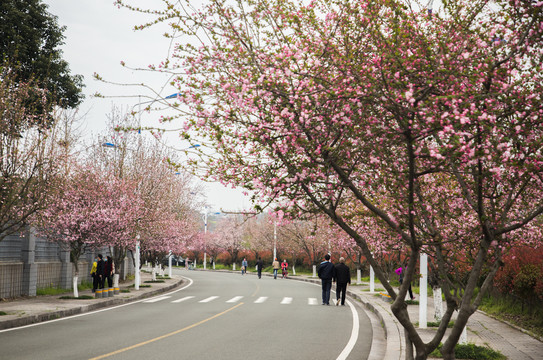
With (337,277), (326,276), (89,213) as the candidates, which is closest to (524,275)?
(337,277)

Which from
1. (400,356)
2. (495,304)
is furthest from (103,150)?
(400,356)

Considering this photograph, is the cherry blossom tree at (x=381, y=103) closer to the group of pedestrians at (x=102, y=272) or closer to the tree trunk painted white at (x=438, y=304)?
the tree trunk painted white at (x=438, y=304)

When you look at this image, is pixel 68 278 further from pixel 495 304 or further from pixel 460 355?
pixel 460 355

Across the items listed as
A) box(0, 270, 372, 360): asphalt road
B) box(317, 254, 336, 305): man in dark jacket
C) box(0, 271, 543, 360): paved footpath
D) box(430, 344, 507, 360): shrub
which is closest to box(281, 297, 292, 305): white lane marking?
box(317, 254, 336, 305): man in dark jacket

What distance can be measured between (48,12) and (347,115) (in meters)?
29.5

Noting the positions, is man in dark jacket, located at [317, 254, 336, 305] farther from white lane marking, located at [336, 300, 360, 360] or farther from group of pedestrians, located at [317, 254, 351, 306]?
white lane marking, located at [336, 300, 360, 360]

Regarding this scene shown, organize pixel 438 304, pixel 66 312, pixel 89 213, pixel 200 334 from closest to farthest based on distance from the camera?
pixel 200 334 < pixel 438 304 < pixel 66 312 < pixel 89 213

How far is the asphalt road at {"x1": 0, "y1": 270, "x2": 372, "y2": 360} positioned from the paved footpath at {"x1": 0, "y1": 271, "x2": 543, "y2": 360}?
1.66 feet

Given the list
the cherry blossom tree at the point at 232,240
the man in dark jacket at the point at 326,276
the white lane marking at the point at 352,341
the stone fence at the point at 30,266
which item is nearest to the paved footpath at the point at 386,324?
the white lane marking at the point at 352,341

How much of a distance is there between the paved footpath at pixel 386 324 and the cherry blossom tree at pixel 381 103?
4.27 meters

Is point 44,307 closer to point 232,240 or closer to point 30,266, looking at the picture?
point 30,266

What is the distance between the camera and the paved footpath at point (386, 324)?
419 inches

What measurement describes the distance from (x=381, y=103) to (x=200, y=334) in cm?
933

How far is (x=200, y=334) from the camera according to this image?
13305 mm
